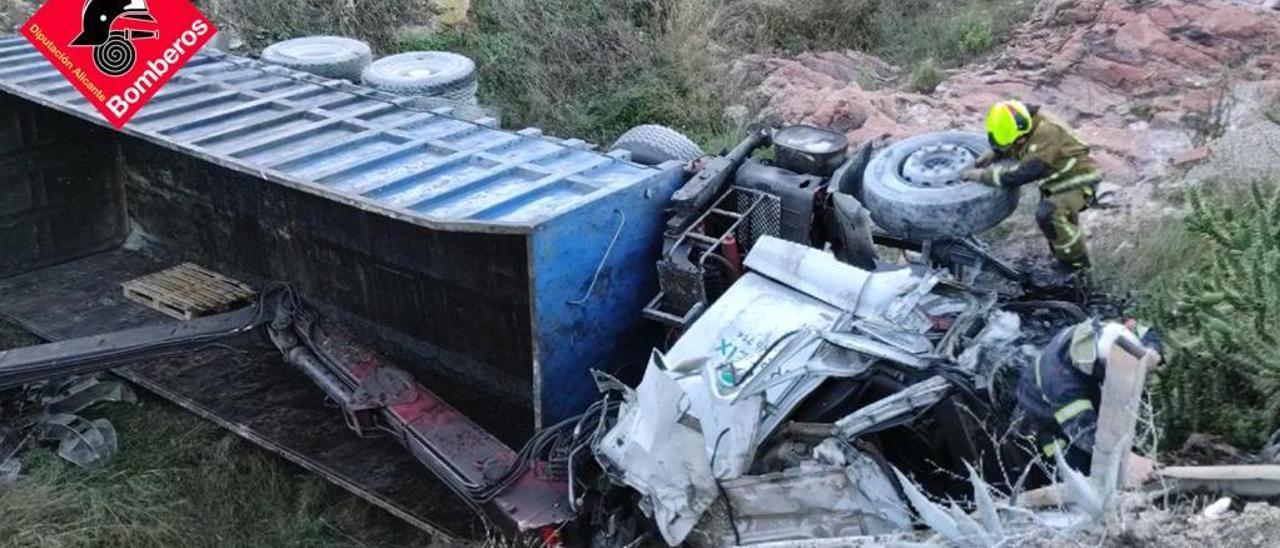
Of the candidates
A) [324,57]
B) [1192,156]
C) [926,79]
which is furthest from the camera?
[926,79]

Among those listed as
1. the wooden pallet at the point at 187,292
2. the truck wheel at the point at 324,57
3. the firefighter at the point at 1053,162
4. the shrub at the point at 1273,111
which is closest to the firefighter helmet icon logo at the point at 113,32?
the truck wheel at the point at 324,57

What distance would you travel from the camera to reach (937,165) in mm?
4957

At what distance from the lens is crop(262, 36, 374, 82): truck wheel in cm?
752

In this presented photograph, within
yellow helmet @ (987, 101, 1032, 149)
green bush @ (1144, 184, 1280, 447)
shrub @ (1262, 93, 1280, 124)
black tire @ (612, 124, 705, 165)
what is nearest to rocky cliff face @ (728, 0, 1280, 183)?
shrub @ (1262, 93, 1280, 124)

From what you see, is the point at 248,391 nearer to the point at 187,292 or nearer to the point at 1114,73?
the point at 187,292

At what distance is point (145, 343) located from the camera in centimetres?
516

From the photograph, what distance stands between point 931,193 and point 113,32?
18.8 ft

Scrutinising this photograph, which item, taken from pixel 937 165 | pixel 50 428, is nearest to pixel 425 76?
pixel 50 428

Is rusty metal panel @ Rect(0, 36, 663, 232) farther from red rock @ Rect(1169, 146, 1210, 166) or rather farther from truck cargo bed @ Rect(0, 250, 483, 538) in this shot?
red rock @ Rect(1169, 146, 1210, 166)

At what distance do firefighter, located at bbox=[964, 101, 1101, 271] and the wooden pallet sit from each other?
4.49m

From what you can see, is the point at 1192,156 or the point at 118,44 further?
the point at 118,44

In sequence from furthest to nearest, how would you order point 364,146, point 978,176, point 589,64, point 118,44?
point 589,64
point 118,44
point 364,146
point 978,176

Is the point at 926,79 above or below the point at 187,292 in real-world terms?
above

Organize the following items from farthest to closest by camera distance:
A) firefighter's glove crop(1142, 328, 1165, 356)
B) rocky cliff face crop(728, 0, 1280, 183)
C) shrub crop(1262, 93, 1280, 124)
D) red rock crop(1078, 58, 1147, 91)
Result: 1. red rock crop(1078, 58, 1147, 91)
2. rocky cliff face crop(728, 0, 1280, 183)
3. shrub crop(1262, 93, 1280, 124)
4. firefighter's glove crop(1142, 328, 1165, 356)
